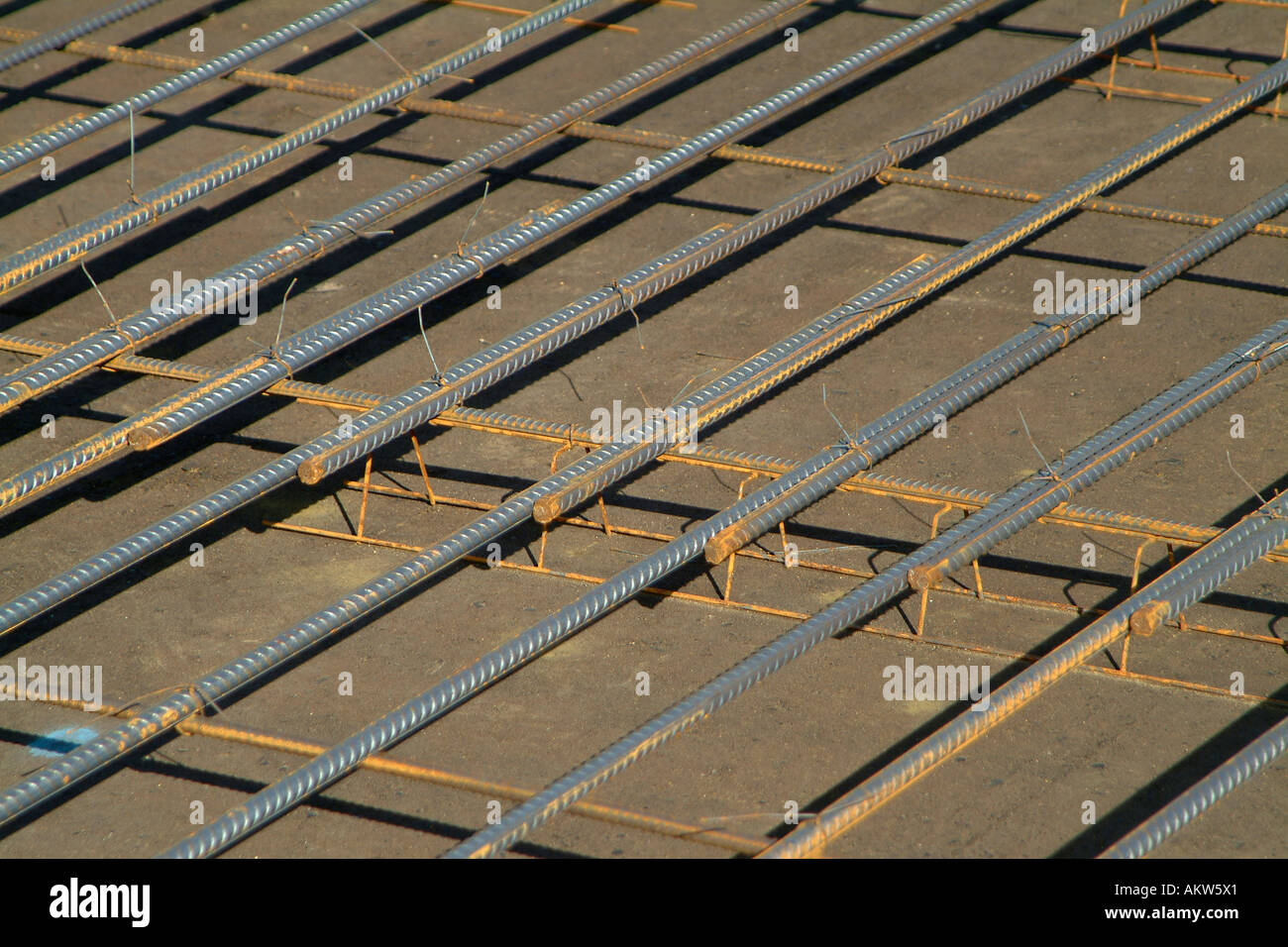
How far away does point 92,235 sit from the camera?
27.7 ft

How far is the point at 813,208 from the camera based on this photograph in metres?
9.22

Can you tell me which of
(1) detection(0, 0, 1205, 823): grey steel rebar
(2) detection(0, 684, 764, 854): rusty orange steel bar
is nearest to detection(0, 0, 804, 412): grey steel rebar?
(1) detection(0, 0, 1205, 823): grey steel rebar

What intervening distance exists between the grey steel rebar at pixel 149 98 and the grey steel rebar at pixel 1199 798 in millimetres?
7150

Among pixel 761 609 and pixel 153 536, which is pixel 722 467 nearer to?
pixel 761 609

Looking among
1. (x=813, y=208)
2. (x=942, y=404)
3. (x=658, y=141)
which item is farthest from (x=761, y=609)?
(x=658, y=141)

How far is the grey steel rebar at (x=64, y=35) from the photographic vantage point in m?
10.1

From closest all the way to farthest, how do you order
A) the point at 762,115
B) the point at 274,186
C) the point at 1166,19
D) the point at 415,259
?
1. the point at 762,115
2. the point at 415,259
3. the point at 274,186
4. the point at 1166,19

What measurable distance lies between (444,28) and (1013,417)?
A: 6719 mm

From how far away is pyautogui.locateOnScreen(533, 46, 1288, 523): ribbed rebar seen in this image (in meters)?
7.11

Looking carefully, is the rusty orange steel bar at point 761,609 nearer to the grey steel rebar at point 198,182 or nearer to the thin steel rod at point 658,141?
the grey steel rebar at point 198,182

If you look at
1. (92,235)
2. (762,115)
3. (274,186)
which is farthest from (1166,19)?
(92,235)

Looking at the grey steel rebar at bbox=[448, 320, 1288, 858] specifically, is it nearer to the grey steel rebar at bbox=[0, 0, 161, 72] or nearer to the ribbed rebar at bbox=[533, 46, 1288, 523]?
the ribbed rebar at bbox=[533, 46, 1288, 523]

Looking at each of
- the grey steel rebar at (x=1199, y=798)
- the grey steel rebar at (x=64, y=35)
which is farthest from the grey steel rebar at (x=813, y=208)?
the grey steel rebar at (x=64, y=35)
